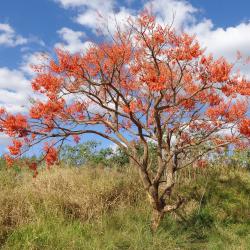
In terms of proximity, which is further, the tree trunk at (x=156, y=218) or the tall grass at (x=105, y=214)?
the tree trunk at (x=156, y=218)

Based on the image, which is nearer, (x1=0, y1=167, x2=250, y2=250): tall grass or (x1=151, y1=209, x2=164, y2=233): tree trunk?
(x1=0, y1=167, x2=250, y2=250): tall grass

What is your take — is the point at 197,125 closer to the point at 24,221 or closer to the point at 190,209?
the point at 190,209


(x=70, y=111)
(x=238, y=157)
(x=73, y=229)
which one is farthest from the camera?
(x=238, y=157)

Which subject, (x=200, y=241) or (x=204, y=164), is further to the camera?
(x=204, y=164)

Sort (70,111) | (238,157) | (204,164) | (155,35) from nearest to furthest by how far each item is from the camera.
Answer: (155,35)
(70,111)
(204,164)
(238,157)

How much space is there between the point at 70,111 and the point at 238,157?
855cm

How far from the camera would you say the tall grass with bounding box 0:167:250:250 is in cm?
888

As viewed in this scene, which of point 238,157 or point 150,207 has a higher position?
point 238,157

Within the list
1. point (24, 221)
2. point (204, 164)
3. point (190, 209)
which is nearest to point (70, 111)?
point (24, 221)

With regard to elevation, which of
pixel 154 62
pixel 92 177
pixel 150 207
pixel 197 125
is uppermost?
pixel 154 62

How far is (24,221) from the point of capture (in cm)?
934

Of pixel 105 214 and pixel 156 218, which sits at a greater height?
pixel 105 214

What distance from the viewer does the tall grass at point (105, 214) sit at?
888cm

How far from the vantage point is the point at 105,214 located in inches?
409
